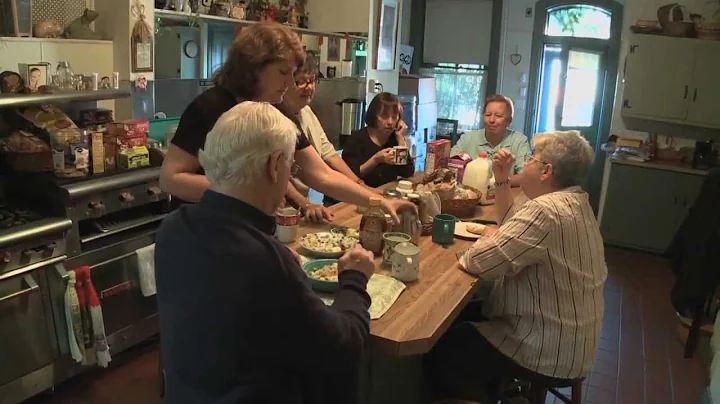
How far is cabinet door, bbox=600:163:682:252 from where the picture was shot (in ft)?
16.8

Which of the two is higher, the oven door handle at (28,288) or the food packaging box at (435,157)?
the food packaging box at (435,157)

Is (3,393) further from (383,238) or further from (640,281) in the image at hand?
(640,281)

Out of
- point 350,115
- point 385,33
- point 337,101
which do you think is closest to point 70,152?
point 350,115

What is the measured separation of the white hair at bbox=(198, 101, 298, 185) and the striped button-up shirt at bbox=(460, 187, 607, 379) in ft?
3.03

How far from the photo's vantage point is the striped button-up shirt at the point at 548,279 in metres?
1.91

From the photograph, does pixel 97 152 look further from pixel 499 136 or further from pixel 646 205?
pixel 646 205

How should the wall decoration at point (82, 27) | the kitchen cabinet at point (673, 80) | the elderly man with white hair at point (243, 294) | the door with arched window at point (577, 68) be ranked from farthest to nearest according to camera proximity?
the door with arched window at point (577, 68), the kitchen cabinet at point (673, 80), the wall decoration at point (82, 27), the elderly man with white hair at point (243, 294)

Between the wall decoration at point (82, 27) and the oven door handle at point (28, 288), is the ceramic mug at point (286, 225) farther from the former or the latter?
the wall decoration at point (82, 27)

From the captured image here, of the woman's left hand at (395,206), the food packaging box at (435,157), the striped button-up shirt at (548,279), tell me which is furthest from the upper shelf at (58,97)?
the striped button-up shirt at (548,279)

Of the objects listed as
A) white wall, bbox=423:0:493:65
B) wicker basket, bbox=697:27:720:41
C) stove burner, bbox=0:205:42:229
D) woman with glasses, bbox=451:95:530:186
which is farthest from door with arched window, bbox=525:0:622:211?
stove burner, bbox=0:205:42:229

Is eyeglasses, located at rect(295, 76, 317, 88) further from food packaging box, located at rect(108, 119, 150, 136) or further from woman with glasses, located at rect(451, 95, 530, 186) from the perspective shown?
woman with glasses, located at rect(451, 95, 530, 186)

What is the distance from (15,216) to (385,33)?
3530 mm

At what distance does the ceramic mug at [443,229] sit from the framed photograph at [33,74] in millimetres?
1905

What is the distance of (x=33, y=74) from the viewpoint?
2781 mm
